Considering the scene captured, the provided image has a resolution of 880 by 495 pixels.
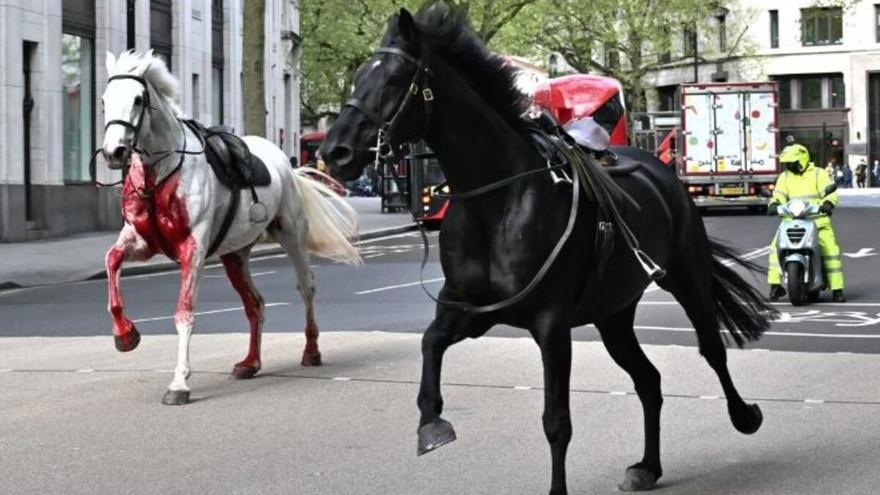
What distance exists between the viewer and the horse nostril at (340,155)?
18.6 feet

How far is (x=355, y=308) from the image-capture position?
54.9ft

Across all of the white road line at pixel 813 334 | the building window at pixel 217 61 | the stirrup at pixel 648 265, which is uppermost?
the building window at pixel 217 61

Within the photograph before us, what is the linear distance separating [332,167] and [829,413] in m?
4.34

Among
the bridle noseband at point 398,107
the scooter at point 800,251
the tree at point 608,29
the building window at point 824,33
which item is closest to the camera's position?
the bridle noseband at point 398,107

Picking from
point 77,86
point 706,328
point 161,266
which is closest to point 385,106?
point 706,328

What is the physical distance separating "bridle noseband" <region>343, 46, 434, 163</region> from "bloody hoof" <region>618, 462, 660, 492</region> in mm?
1968

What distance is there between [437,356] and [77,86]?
30.3m

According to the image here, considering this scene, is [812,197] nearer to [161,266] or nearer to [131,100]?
[131,100]

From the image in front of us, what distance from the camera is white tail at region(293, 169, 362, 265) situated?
12.0 metres

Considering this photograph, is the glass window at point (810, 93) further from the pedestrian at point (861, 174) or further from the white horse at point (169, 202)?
the white horse at point (169, 202)

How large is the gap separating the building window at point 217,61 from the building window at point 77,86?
9.44 metres

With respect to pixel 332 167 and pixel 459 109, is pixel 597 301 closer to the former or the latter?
pixel 459 109

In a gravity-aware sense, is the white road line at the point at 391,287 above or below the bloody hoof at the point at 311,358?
above

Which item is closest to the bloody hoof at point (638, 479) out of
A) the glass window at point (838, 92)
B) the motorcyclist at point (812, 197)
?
the motorcyclist at point (812, 197)
